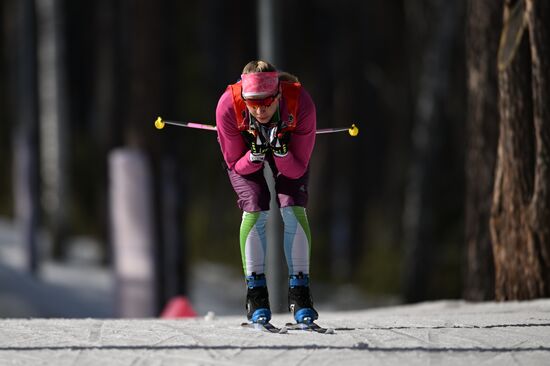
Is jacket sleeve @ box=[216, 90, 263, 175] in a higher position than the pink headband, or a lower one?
lower

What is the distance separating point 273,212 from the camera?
13.8 m

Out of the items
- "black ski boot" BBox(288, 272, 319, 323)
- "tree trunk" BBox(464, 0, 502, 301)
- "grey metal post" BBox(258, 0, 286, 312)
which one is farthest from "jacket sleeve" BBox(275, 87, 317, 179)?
"grey metal post" BBox(258, 0, 286, 312)

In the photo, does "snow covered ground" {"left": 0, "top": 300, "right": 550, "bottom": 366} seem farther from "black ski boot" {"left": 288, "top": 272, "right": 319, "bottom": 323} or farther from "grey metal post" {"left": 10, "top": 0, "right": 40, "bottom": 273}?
"grey metal post" {"left": 10, "top": 0, "right": 40, "bottom": 273}

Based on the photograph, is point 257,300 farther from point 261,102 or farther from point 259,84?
point 259,84

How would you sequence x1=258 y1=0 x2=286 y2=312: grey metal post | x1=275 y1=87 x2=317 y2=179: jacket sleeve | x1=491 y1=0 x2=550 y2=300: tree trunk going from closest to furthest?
x1=275 y1=87 x2=317 y2=179: jacket sleeve, x1=491 y1=0 x2=550 y2=300: tree trunk, x1=258 y1=0 x2=286 y2=312: grey metal post

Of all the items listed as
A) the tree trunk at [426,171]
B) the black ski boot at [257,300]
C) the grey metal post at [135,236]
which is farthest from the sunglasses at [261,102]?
the tree trunk at [426,171]

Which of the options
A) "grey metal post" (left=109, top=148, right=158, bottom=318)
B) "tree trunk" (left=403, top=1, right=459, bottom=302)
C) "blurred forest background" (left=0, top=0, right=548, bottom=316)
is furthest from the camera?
"tree trunk" (left=403, top=1, right=459, bottom=302)

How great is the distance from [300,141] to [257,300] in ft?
3.62

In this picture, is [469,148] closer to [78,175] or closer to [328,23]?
[328,23]

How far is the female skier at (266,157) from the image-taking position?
26.9 feet

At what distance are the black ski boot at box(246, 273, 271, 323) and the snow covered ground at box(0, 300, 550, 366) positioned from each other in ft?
0.39

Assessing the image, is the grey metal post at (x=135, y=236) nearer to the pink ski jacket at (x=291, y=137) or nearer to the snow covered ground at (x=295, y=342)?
the snow covered ground at (x=295, y=342)

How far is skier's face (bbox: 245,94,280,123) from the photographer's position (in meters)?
8.12

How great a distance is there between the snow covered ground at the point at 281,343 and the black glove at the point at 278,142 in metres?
1.18
